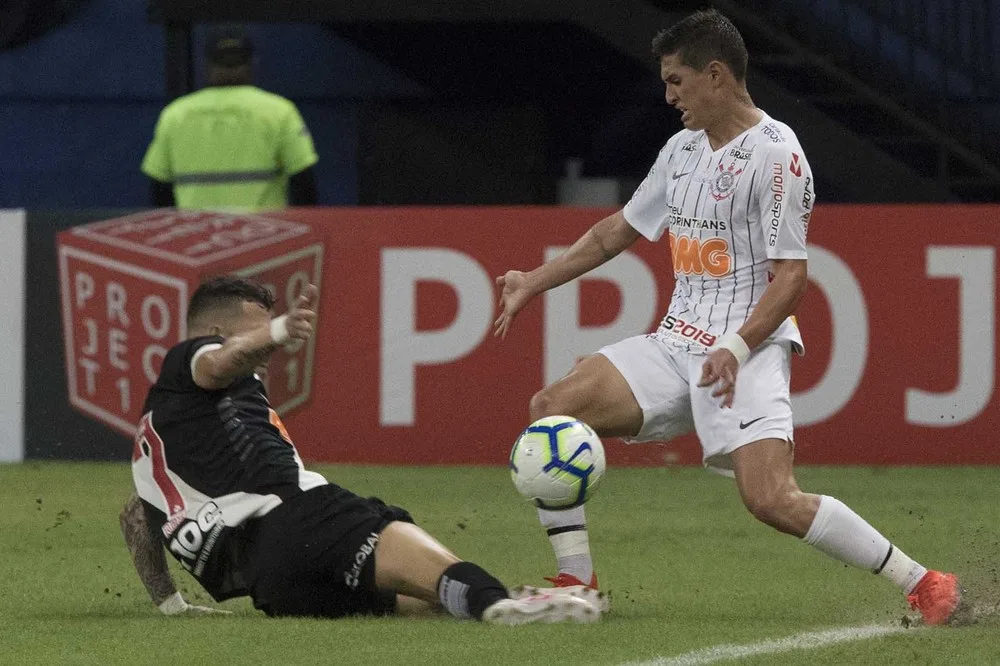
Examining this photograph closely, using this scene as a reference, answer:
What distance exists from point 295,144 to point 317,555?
513cm

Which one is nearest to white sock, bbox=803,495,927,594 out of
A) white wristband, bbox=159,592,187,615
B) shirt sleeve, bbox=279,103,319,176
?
white wristband, bbox=159,592,187,615

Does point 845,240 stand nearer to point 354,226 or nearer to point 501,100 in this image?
point 354,226

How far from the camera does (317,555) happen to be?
6.12 m

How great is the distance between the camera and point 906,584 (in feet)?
20.7

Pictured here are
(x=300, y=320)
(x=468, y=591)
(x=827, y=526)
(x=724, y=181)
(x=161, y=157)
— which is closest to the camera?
(x=300, y=320)

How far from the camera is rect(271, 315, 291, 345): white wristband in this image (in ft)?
18.4

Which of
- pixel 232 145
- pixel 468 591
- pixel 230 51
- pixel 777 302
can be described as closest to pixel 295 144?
pixel 232 145

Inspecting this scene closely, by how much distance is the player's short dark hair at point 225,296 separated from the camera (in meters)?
6.31

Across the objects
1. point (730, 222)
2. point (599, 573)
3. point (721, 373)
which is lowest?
point (599, 573)

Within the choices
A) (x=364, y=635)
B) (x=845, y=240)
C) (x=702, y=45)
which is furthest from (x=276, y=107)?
(x=364, y=635)

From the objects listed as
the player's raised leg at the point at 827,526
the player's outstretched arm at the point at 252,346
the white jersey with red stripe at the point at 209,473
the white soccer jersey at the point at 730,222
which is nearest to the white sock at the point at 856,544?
the player's raised leg at the point at 827,526

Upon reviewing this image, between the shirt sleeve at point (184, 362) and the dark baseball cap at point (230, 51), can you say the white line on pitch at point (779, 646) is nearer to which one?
the shirt sleeve at point (184, 362)

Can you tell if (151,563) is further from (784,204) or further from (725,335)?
(784,204)

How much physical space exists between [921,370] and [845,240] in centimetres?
79
